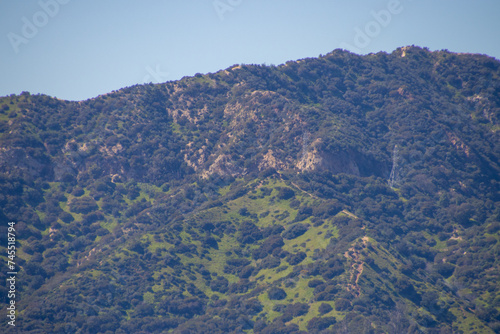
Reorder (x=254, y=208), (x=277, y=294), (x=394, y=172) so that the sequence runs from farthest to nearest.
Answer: (x=394, y=172) → (x=254, y=208) → (x=277, y=294)

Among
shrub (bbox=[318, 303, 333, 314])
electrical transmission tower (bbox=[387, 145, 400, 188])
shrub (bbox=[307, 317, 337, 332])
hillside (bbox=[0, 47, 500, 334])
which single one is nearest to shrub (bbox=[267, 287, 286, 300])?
hillside (bbox=[0, 47, 500, 334])

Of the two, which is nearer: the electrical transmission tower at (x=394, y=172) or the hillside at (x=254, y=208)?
the hillside at (x=254, y=208)

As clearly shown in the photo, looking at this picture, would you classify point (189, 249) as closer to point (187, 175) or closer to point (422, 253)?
point (187, 175)

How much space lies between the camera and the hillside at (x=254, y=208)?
121 meters

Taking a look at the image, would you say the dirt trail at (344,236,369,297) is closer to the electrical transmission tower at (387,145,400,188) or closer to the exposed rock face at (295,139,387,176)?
the exposed rock face at (295,139,387,176)

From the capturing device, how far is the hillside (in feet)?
397

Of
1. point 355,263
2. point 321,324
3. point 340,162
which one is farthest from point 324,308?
point 340,162

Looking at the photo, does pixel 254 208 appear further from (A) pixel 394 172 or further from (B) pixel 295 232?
(A) pixel 394 172

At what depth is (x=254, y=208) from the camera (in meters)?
154


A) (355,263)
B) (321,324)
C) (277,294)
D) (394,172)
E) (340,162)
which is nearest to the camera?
(321,324)

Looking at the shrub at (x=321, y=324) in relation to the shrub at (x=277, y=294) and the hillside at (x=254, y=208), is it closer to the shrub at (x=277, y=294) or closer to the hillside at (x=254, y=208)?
the hillside at (x=254, y=208)

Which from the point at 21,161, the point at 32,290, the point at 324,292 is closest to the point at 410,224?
the point at 324,292

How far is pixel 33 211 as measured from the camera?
15188 cm

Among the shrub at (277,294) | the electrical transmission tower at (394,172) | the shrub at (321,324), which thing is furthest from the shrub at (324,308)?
the electrical transmission tower at (394,172)
